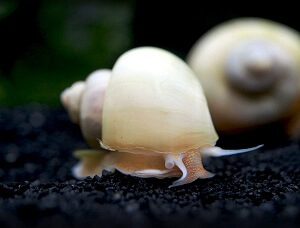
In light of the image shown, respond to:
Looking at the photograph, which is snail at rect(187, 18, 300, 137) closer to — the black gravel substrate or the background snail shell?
the black gravel substrate

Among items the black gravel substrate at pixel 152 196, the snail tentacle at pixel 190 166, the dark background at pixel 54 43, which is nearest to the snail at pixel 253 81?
the black gravel substrate at pixel 152 196

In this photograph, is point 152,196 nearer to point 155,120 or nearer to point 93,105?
point 155,120

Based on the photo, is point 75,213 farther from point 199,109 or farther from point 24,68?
point 24,68

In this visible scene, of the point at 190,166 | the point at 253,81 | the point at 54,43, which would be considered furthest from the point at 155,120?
the point at 54,43

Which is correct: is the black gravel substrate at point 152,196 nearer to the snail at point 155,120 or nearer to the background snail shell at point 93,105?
the snail at point 155,120

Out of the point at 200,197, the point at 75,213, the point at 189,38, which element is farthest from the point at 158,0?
the point at 75,213
